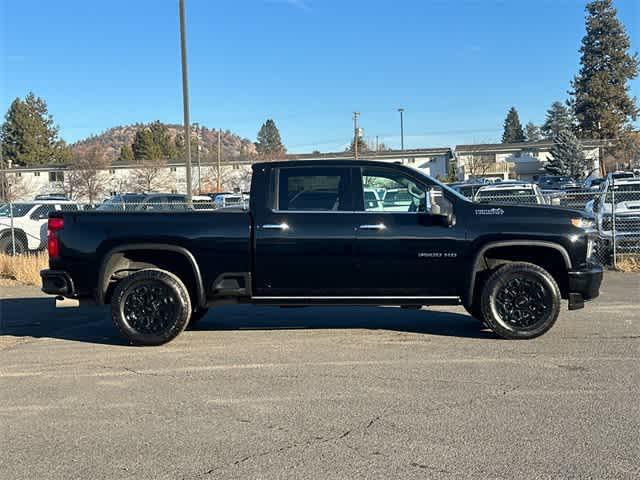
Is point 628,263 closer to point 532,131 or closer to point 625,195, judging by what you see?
point 625,195

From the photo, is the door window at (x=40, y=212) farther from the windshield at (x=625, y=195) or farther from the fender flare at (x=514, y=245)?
the windshield at (x=625, y=195)

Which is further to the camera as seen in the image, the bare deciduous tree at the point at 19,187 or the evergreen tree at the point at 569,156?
the bare deciduous tree at the point at 19,187

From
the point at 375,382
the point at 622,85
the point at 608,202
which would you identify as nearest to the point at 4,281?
the point at 375,382

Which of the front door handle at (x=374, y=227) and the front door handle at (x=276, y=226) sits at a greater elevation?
the front door handle at (x=276, y=226)

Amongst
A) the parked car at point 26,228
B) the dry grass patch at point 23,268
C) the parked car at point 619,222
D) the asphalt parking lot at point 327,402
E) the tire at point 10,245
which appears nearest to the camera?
the asphalt parking lot at point 327,402

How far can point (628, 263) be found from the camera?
13.5 metres

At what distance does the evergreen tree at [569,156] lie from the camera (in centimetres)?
5728

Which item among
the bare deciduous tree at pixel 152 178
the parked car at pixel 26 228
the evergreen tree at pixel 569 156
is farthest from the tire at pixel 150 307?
the evergreen tree at pixel 569 156

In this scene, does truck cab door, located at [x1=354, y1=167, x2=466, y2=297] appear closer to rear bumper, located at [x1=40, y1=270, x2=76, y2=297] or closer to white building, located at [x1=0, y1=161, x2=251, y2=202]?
rear bumper, located at [x1=40, y1=270, x2=76, y2=297]

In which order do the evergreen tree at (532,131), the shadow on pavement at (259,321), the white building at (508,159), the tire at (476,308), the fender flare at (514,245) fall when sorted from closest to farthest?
the fender flare at (514,245) → the tire at (476,308) → the shadow on pavement at (259,321) → the white building at (508,159) → the evergreen tree at (532,131)

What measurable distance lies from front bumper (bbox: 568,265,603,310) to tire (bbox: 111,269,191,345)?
4.21m

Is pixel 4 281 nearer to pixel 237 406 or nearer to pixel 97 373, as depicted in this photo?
pixel 97 373

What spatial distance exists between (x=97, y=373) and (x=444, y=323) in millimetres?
4288

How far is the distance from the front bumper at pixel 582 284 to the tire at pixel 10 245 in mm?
14506
